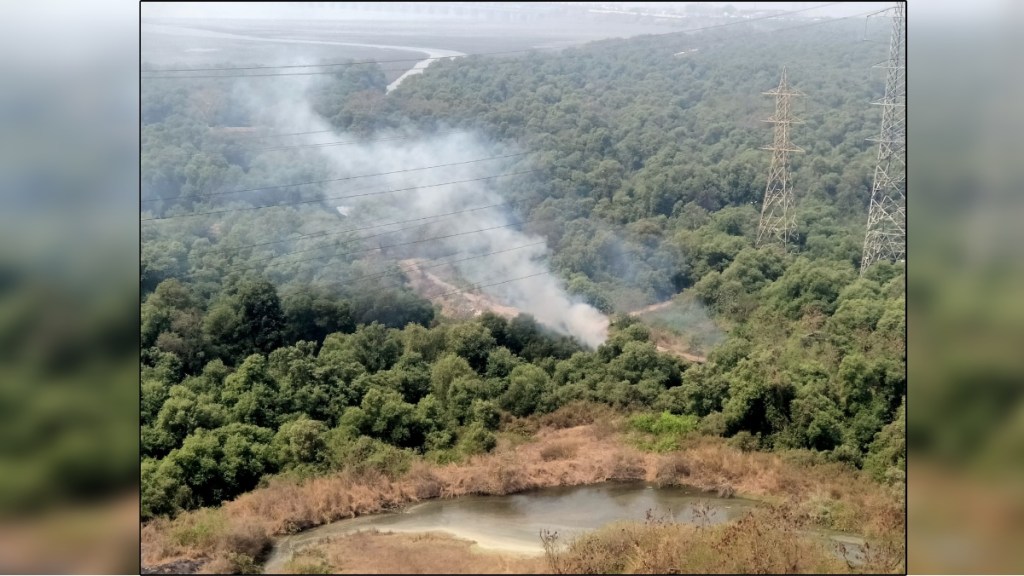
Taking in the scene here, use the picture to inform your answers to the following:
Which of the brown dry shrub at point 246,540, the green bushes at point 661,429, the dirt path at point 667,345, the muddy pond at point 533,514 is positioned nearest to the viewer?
the brown dry shrub at point 246,540

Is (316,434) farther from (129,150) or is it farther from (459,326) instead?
(129,150)

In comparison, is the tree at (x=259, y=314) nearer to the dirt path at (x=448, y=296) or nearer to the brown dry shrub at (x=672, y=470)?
the dirt path at (x=448, y=296)

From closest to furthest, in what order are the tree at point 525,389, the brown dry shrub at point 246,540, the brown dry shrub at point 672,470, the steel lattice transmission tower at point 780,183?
the brown dry shrub at point 246,540 → the brown dry shrub at point 672,470 → the tree at point 525,389 → the steel lattice transmission tower at point 780,183

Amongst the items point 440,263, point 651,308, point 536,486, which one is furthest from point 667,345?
point 440,263

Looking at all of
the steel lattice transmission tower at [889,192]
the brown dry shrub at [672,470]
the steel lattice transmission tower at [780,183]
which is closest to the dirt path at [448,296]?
the brown dry shrub at [672,470]

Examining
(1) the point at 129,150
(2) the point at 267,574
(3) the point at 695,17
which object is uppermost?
(3) the point at 695,17

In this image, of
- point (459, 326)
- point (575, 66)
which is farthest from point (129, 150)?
point (575, 66)

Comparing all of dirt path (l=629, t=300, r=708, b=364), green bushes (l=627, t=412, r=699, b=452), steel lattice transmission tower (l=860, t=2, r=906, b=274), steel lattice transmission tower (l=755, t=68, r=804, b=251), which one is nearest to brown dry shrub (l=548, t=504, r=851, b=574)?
green bushes (l=627, t=412, r=699, b=452)
